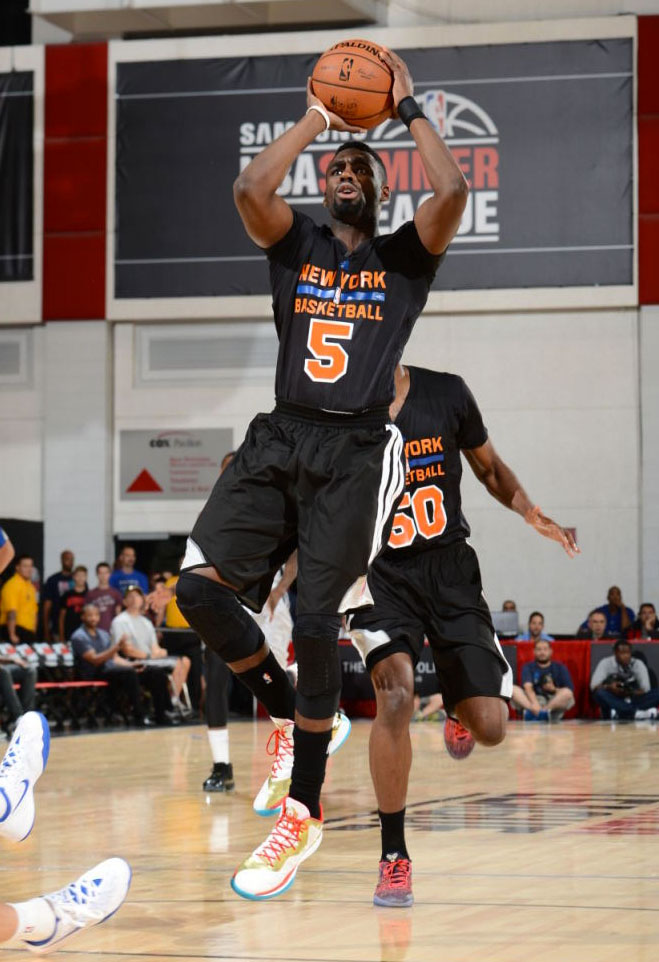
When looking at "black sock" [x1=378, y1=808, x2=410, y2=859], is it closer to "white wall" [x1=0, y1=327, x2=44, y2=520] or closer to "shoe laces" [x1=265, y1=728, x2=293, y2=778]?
"shoe laces" [x1=265, y1=728, x2=293, y2=778]

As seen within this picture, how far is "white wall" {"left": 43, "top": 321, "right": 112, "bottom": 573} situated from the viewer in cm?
2230

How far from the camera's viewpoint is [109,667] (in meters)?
15.8

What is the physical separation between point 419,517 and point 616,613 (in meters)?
14.1

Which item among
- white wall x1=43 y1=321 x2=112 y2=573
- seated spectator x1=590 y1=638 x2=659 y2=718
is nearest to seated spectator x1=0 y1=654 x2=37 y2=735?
seated spectator x1=590 y1=638 x2=659 y2=718

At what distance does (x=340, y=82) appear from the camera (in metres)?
4.72

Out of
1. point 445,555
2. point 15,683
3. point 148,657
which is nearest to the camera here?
point 445,555

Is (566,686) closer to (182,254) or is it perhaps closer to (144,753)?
(144,753)

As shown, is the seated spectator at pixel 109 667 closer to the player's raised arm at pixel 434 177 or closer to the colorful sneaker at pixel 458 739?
the colorful sneaker at pixel 458 739

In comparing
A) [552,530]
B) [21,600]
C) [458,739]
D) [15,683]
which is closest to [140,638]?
[21,600]

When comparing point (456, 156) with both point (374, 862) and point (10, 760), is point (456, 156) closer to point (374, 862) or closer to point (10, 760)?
point (374, 862)

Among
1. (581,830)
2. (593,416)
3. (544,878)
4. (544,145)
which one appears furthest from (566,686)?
(544,878)

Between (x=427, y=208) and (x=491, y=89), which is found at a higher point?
(x=491, y=89)

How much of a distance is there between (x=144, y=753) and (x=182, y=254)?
11047mm

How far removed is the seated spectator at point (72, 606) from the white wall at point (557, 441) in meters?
5.83
